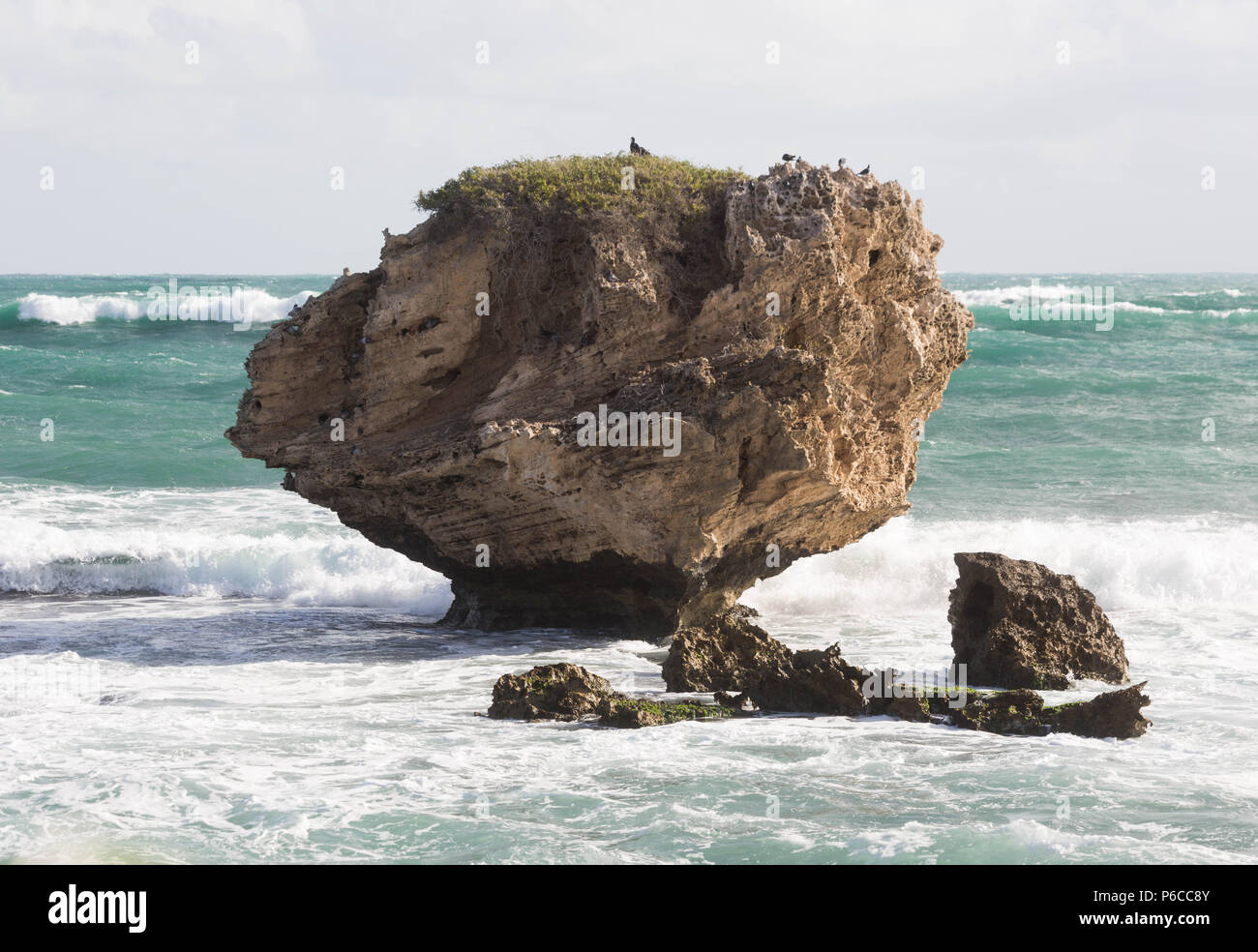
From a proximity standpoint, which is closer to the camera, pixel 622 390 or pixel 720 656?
pixel 720 656

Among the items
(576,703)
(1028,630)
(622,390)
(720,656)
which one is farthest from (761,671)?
(622,390)

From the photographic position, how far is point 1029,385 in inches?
1375

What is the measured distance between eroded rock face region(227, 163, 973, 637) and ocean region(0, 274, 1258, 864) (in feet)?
3.74

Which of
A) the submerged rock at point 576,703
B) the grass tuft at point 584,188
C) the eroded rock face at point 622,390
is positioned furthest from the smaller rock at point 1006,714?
the grass tuft at point 584,188

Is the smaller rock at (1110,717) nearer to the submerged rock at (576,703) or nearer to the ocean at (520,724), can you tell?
the ocean at (520,724)

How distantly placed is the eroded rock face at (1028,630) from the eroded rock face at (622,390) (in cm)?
158

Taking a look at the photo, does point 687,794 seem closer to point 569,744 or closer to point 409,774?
point 569,744

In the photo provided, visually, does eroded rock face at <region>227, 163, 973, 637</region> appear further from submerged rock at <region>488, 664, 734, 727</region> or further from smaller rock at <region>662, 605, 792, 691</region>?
submerged rock at <region>488, 664, 734, 727</region>

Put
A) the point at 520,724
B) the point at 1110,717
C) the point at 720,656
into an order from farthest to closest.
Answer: the point at 720,656
the point at 520,724
the point at 1110,717

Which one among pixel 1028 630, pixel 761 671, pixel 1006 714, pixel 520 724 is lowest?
pixel 520 724

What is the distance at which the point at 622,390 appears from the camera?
1228cm

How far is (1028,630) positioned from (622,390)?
14.3 feet

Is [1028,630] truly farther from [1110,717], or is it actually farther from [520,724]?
[520,724]

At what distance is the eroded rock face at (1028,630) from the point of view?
11648 millimetres
